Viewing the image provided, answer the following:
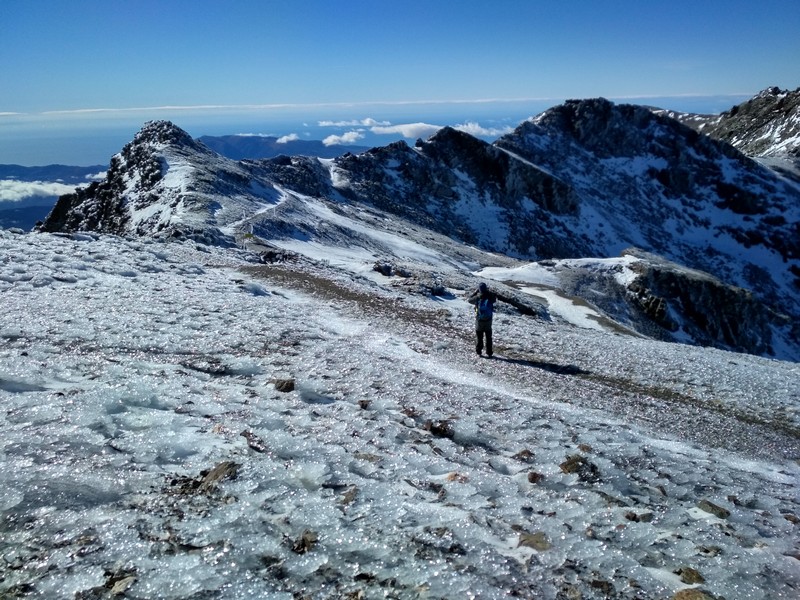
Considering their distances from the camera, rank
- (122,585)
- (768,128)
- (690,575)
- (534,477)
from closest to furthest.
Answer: (122,585) → (690,575) → (534,477) → (768,128)

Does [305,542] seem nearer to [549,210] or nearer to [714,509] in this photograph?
[714,509]

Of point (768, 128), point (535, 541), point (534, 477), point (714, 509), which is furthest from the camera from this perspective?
point (768, 128)

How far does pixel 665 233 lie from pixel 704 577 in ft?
393

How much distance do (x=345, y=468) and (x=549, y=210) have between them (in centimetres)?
9990

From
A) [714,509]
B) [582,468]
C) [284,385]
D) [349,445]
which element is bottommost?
[714,509]

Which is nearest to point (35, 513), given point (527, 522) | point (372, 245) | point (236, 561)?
point (236, 561)

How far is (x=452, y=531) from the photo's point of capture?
7230 mm

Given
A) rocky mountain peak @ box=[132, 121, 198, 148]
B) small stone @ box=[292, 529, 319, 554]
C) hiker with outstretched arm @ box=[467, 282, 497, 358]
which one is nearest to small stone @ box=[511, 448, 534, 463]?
small stone @ box=[292, 529, 319, 554]

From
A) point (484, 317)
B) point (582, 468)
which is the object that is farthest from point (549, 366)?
point (582, 468)

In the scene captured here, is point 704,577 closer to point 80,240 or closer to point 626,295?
point 80,240

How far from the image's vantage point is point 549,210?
101500 mm

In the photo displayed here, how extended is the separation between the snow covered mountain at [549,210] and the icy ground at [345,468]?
22575mm

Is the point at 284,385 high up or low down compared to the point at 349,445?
up

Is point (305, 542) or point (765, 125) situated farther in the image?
point (765, 125)
